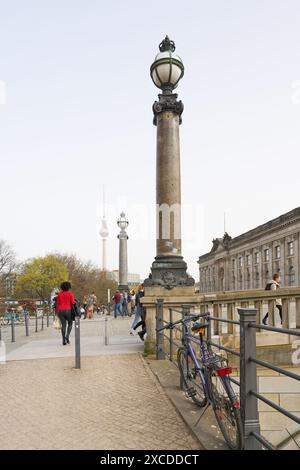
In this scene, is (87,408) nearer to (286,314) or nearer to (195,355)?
(195,355)

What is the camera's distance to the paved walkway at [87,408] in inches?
175

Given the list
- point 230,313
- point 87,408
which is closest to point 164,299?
point 230,313

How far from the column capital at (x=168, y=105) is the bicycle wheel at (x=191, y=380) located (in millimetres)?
6967

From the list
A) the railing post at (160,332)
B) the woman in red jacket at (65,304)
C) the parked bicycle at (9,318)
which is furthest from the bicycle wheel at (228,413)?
the parked bicycle at (9,318)

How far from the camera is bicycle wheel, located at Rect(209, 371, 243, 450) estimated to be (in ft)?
12.8

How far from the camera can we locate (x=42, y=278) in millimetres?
73938

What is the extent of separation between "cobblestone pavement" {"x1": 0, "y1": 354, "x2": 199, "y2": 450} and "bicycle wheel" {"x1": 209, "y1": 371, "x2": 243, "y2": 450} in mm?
381

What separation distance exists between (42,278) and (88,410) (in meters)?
70.9

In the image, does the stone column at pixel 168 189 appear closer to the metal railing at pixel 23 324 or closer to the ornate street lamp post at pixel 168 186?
the ornate street lamp post at pixel 168 186

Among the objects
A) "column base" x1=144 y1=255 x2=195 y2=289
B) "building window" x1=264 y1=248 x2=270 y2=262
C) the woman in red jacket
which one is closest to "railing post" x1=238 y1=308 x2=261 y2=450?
"column base" x1=144 y1=255 x2=195 y2=289

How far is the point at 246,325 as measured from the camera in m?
3.86

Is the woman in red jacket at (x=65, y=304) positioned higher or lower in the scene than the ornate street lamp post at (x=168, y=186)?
lower

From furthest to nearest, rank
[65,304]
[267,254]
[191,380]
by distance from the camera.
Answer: [267,254] → [65,304] → [191,380]

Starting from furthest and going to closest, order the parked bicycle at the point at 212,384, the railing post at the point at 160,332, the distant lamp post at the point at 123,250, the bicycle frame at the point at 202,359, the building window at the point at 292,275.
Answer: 1. the building window at the point at 292,275
2. the distant lamp post at the point at 123,250
3. the railing post at the point at 160,332
4. the bicycle frame at the point at 202,359
5. the parked bicycle at the point at 212,384
